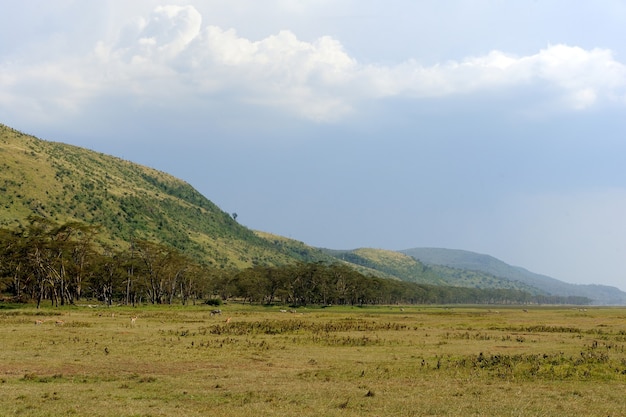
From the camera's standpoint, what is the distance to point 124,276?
429ft

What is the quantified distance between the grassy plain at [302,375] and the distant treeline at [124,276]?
5578cm

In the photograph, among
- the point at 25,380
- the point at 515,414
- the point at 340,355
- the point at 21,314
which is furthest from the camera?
the point at 21,314

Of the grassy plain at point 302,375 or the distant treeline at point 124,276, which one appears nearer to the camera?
the grassy plain at point 302,375

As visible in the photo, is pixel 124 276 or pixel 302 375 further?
pixel 124 276

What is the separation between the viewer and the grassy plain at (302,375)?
23922 millimetres

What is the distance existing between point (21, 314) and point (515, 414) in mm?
76427

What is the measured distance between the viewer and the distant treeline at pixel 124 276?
346ft

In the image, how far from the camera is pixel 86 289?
5399 inches

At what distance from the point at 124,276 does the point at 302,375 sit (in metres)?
108

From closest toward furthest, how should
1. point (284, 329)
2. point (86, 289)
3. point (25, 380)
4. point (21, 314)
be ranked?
1. point (25, 380)
2. point (284, 329)
3. point (21, 314)
4. point (86, 289)

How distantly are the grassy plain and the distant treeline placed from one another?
55783mm

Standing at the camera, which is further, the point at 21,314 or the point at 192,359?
the point at 21,314

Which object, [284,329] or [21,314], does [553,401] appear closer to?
[284,329]

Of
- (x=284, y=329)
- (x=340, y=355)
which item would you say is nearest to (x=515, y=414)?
(x=340, y=355)
